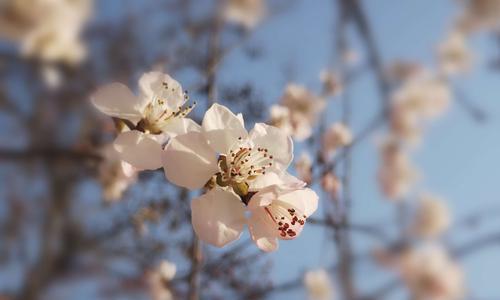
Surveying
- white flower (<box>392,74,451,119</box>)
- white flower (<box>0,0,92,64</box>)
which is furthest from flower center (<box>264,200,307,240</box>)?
white flower (<box>392,74,451,119</box>)

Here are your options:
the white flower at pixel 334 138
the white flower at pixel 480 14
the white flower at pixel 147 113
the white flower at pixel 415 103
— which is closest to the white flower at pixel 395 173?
the white flower at pixel 415 103

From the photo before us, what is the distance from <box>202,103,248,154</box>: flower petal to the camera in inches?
9.7

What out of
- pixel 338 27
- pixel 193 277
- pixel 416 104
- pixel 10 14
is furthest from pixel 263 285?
pixel 416 104

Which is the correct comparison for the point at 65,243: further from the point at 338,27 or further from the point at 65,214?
the point at 338,27

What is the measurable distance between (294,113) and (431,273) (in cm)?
84

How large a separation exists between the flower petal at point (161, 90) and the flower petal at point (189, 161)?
54 mm

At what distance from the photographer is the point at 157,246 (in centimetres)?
48

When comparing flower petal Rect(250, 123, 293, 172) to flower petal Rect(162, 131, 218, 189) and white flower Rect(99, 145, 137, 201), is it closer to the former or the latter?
flower petal Rect(162, 131, 218, 189)

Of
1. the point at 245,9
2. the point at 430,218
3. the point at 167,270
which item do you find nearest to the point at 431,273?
the point at 430,218

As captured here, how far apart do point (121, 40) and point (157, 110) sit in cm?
100

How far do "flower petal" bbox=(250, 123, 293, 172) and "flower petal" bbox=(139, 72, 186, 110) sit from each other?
2.3 inches

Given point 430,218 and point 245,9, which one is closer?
point 245,9

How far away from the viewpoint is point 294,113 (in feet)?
1.41

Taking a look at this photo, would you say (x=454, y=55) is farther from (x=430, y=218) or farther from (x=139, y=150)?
(x=139, y=150)
